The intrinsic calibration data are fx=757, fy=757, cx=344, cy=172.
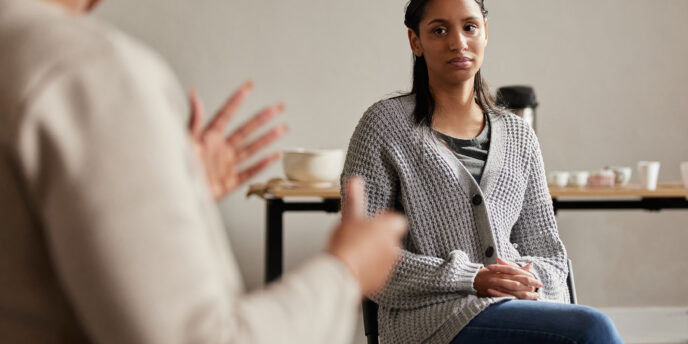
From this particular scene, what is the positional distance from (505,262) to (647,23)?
8.51 ft

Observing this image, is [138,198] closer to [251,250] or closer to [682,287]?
[251,250]

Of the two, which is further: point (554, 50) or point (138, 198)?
point (554, 50)

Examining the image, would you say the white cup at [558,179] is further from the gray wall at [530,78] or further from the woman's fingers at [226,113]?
the woman's fingers at [226,113]

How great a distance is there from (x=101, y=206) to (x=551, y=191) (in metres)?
2.45

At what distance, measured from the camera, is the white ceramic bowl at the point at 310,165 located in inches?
107

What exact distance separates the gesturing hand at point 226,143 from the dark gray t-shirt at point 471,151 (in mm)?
1001

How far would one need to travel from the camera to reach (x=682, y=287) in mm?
3781

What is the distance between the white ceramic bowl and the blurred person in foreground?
2.12m

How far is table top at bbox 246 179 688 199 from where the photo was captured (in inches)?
104

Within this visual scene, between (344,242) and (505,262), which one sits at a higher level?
(344,242)

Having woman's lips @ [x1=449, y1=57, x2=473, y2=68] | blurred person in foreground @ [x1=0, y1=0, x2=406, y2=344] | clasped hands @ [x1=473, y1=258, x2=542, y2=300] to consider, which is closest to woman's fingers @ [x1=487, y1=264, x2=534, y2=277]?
clasped hands @ [x1=473, y1=258, x2=542, y2=300]

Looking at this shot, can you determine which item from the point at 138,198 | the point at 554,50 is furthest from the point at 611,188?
the point at 138,198

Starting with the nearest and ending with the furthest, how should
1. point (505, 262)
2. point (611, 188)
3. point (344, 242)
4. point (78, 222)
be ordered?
point (78, 222) → point (344, 242) → point (505, 262) → point (611, 188)

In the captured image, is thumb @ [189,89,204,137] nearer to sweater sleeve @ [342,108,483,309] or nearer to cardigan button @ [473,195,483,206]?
sweater sleeve @ [342,108,483,309]
